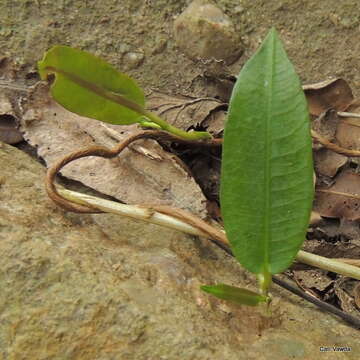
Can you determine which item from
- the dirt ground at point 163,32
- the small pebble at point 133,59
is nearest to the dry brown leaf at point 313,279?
the dirt ground at point 163,32

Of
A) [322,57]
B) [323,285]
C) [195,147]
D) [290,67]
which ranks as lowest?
[323,285]

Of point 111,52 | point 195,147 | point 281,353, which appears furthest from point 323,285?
point 111,52

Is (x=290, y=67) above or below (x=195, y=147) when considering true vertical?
above

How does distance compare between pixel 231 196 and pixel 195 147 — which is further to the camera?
pixel 195 147

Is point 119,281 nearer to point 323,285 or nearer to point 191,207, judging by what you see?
point 191,207

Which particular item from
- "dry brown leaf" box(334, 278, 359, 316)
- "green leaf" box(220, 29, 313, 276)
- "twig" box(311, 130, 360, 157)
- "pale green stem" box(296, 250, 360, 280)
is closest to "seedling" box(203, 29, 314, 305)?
"green leaf" box(220, 29, 313, 276)

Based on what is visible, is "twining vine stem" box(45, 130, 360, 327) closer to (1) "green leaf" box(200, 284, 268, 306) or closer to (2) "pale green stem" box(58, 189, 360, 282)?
(2) "pale green stem" box(58, 189, 360, 282)

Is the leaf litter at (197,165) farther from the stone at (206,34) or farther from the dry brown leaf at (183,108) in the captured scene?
the stone at (206,34)
